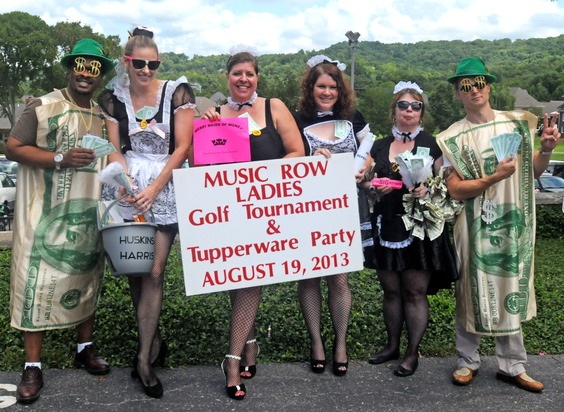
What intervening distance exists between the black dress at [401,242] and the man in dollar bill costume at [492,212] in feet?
0.36

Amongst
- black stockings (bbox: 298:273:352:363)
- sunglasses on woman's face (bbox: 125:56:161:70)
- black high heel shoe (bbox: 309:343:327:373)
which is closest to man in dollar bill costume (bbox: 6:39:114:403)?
sunglasses on woman's face (bbox: 125:56:161:70)

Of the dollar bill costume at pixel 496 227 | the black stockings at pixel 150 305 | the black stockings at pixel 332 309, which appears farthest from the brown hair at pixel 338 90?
the black stockings at pixel 150 305

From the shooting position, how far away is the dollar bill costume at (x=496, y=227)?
3709 mm

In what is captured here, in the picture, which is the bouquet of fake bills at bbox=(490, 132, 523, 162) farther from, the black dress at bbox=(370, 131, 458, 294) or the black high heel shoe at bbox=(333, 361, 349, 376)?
the black high heel shoe at bbox=(333, 361, 349, 376)

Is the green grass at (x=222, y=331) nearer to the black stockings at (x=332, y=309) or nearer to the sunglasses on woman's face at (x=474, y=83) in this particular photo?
the black stockings at (x=332, y=309)

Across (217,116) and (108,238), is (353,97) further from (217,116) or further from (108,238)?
(108,238)

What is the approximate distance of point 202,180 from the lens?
349cm

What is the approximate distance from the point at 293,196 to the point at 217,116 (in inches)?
26.5

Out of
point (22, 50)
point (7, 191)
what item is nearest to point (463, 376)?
point (7, 191)

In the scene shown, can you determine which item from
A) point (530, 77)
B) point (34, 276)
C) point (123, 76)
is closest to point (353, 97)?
point (123, 76)

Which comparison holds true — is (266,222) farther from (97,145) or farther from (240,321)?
(97,145)

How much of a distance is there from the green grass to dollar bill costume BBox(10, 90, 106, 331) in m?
0.62

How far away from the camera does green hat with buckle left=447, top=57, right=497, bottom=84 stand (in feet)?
12.0

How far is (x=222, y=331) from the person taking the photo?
468 cm
